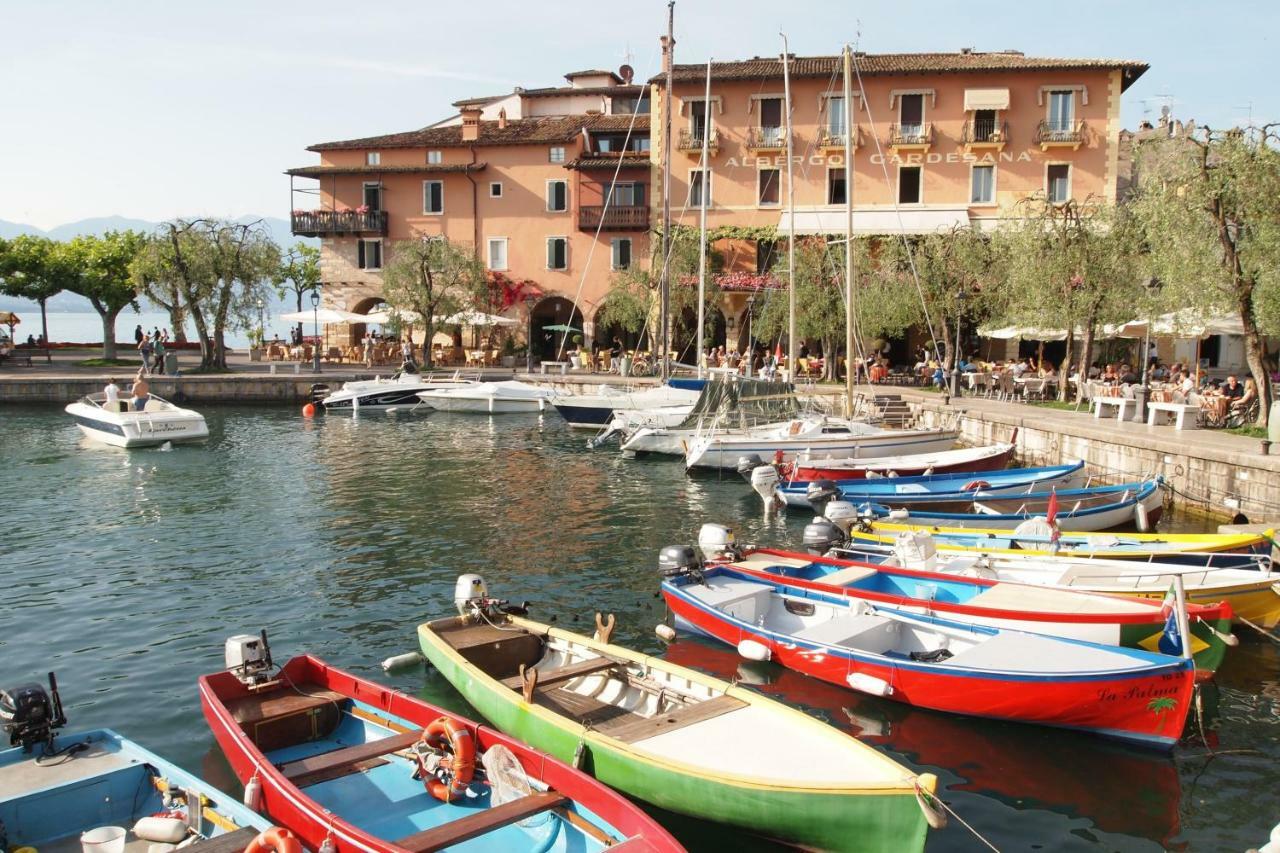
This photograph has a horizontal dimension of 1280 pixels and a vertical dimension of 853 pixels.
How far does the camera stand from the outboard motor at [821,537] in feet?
52.4

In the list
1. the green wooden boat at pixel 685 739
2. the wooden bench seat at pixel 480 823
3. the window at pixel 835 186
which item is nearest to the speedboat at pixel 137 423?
the green wooden boat at pixel 685 739

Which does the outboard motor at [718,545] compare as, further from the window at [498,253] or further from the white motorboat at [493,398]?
the window at [498,253]

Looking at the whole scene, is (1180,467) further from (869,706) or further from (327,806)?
(327,806)

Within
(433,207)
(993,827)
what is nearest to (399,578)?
(993,827)

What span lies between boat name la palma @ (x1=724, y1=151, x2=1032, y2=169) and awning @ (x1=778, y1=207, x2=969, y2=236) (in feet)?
7.38

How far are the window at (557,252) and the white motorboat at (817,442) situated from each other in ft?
91.9

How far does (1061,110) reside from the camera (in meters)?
46.6

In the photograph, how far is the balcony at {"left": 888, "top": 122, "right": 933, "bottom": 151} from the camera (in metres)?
47.2

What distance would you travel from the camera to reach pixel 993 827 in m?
9.03

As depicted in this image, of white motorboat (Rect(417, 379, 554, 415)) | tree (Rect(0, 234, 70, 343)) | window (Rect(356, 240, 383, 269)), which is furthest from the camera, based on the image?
window (Rect(356, 240, 383, 269))

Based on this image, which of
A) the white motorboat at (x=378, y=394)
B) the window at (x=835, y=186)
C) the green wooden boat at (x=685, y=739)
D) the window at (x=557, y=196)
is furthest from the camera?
the window at (x=557, y=196)

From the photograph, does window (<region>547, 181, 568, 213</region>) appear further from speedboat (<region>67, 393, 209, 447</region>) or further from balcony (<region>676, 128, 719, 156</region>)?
speedboat (<region>67, 393, 209, 447</region>)

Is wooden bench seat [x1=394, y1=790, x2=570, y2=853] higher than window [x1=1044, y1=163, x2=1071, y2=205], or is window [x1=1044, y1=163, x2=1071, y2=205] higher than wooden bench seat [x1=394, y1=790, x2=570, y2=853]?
window [x1=1044, y1=163, x2=1071, y2=205]

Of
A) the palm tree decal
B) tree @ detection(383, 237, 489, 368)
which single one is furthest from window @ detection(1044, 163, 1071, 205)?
the palm tree decal
